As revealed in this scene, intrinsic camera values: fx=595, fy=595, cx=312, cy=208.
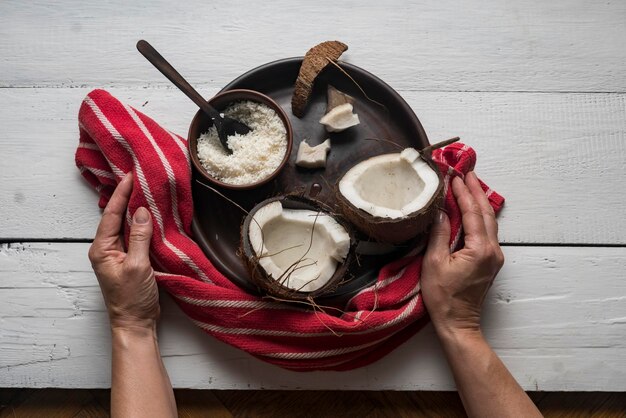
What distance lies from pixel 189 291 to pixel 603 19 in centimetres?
90

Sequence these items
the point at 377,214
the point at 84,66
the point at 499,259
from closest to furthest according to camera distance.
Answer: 1. the point at 377,214
2. the point at 499,259
3. the point at 84,66

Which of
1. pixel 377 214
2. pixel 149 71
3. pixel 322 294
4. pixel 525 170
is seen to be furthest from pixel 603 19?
pixel 149 71

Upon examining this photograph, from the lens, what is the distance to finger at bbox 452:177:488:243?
96 cm

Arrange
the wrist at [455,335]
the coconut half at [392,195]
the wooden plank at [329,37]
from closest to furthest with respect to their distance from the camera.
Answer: the coconut half at [392,195]
the wrist at [455,335]
the wooden plank at [329,37]

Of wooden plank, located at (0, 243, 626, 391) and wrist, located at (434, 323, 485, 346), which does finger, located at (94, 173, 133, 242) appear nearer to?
wooden plank, located at (0, 243, 626, 391)

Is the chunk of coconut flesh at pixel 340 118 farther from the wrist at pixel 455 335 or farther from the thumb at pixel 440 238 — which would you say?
the wrist at pixel 455 335

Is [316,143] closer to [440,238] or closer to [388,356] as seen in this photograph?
[440,238]

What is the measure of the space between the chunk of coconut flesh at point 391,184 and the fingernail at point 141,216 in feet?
1.03

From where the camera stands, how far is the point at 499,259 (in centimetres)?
98

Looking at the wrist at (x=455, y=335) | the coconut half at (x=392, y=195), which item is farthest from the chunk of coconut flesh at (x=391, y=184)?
the wrist at (x=455, y=335)

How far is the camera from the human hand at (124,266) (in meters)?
0.94

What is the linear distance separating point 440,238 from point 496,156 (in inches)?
8.5

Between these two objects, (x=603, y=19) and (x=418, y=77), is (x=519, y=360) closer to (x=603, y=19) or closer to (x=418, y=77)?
(x=418, y=77)

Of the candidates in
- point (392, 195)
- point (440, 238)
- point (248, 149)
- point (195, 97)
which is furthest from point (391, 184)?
point (195, 97)
